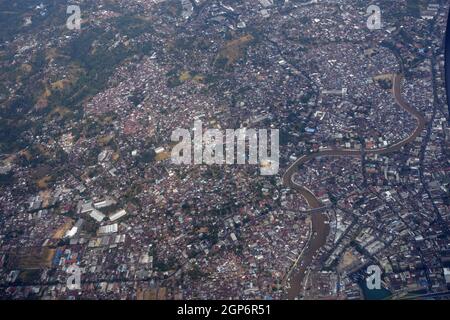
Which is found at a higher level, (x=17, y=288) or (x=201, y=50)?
(x=201, y=50)

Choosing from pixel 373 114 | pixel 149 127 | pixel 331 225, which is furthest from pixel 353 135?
pixel 149 127

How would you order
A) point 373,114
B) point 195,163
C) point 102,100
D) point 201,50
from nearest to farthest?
1. point 195,163
2. point 373,114
3. point 102,100
4. point 201,50

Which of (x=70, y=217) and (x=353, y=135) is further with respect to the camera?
(x=353, y=135)

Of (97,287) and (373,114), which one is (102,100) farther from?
(373,114)

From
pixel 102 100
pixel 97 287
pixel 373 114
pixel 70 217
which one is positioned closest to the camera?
pixel 97 287

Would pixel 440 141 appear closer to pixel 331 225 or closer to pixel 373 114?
pixel 373 114

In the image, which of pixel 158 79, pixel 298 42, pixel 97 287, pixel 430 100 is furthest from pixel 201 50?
pixel 97 287
